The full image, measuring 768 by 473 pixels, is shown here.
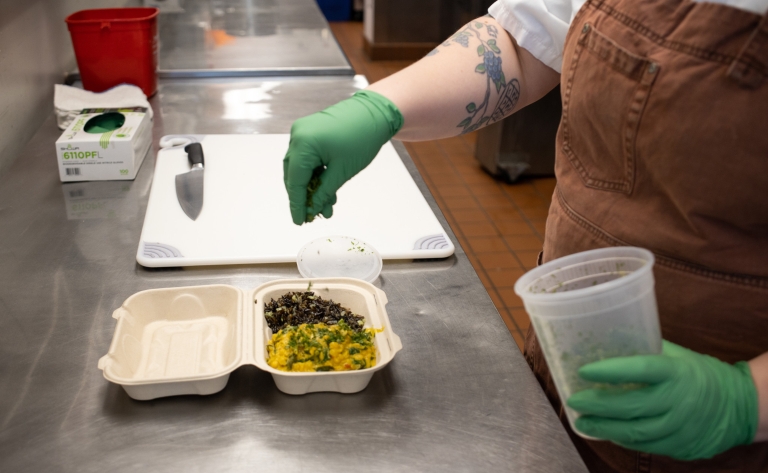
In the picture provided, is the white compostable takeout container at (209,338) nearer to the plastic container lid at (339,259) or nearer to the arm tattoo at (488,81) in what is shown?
the plastic container lid at (339,259)

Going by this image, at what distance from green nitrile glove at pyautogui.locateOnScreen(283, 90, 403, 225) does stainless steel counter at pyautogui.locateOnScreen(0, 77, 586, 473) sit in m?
0.18

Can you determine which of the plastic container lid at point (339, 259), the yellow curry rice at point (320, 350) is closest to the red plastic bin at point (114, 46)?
the plastic container lid at point (339, 259)

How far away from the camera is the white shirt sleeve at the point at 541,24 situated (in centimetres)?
102

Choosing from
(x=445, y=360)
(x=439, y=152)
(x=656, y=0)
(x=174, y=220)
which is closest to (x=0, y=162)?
(x=174, y=220)

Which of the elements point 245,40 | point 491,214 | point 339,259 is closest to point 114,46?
point 245,40

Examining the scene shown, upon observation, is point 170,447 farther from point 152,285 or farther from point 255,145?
point 255,145

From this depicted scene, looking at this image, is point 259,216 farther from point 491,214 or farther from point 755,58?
point 491,214

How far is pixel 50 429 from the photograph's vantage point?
765mm

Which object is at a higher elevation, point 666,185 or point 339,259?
point 666,185

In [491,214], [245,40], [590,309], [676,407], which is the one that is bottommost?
[491,214]

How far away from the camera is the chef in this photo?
0.72 m

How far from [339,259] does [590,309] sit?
1.74 feet

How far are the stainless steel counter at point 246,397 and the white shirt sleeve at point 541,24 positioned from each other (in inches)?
15.3

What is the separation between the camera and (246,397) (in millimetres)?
820
